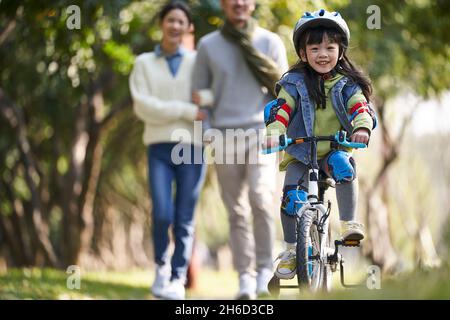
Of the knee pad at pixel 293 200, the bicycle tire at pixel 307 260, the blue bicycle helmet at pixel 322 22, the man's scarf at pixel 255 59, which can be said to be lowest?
the bicycle tire at pixel 307 260

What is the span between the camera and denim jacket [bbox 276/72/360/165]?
4.02 m

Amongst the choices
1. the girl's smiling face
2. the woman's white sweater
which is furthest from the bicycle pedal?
the woman's white sweater

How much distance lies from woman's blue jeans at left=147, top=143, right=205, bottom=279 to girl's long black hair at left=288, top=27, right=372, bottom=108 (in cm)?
273

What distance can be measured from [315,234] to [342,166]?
343 mm

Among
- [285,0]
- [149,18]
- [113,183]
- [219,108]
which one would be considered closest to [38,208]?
[113,183]

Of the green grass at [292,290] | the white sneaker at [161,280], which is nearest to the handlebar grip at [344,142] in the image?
the green grass at [292,290]

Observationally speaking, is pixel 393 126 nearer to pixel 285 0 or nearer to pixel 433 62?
pixel 433 62

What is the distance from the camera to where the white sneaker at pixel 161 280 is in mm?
6657

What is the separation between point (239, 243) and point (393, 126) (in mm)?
9463

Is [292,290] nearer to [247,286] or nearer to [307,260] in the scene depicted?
[247,286]

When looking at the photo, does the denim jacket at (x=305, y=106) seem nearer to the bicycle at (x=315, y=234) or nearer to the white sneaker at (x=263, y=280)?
the bicycle at (x=315, y=234)

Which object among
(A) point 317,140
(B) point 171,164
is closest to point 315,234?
(A) point 317,140

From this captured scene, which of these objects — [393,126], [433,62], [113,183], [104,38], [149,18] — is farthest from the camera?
[113,183]
